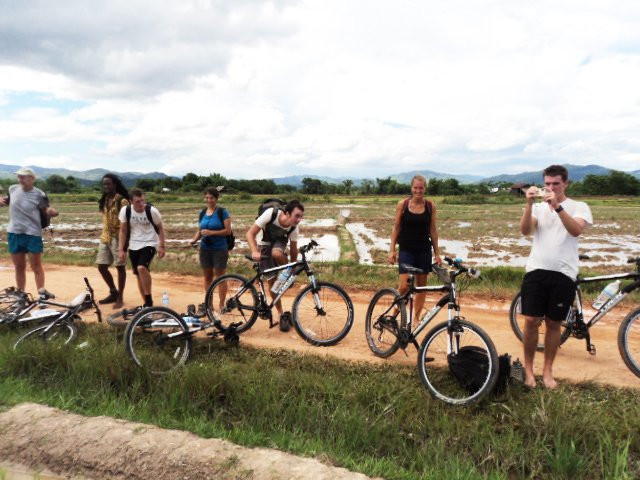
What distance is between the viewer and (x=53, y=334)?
5.23 meters

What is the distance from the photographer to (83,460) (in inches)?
130

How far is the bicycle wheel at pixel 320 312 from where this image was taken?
17.2ft

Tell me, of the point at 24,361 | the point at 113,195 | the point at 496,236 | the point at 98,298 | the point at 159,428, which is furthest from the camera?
the point at 496,236

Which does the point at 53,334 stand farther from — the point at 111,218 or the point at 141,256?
the point at 111,218

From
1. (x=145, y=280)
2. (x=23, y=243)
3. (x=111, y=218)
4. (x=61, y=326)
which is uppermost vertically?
(x=111, y=218)

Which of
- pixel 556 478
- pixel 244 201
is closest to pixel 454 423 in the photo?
pixel 556 478

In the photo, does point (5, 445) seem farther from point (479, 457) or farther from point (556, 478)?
point (556, 478)

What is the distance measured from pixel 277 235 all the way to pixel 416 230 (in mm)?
1811

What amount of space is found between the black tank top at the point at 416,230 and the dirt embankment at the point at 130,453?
2.86 metres

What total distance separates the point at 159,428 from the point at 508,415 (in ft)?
9.72

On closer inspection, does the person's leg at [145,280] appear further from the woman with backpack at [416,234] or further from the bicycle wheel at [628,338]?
the bicycle wheel at [628,338]

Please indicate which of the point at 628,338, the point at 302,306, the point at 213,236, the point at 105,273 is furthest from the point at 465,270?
the point at 105,273

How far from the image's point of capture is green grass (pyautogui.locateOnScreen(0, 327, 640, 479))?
125 inches

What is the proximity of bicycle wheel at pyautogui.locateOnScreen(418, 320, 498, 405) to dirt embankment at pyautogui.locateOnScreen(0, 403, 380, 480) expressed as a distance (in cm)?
133
